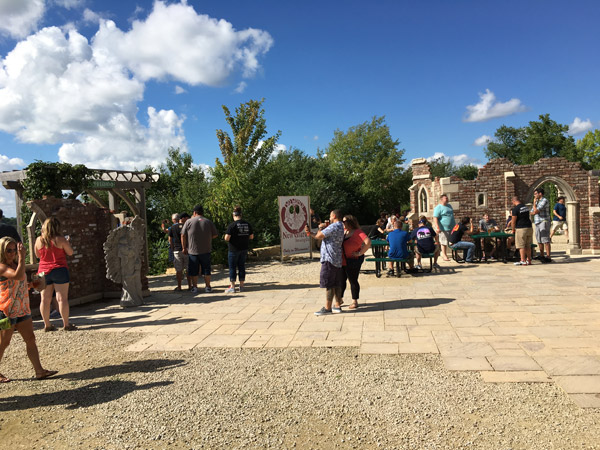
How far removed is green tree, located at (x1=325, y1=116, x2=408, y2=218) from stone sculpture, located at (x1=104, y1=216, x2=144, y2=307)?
1092 inches

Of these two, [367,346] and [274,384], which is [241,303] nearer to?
[367,346]

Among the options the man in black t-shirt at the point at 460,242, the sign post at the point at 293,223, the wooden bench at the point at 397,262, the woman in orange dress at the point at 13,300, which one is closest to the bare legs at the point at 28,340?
the woman in orange dress at the point at 13,300

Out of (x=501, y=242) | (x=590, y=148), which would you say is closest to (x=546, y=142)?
(x=590, y=148)

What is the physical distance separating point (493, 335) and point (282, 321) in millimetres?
2700

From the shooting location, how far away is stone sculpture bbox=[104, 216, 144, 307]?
761 cm

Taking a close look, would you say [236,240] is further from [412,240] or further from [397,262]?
[412,240]

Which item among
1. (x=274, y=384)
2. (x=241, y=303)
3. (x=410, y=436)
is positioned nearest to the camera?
(x=410, y=436)

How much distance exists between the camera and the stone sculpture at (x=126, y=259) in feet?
25.0

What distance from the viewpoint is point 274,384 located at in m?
3.92

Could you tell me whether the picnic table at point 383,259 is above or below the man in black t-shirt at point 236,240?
below

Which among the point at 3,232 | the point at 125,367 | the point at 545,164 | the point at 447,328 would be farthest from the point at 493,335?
the point at 545,164

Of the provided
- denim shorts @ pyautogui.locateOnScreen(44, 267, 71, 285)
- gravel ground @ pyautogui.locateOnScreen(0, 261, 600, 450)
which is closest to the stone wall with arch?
gravel ground @ pyautogui.locateOnScreen(0, 261, 600, 450)

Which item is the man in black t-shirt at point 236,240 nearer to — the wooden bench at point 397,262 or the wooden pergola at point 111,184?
the wooden pergola at point 111,184

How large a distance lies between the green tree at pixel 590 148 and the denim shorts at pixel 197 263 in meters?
44.7
